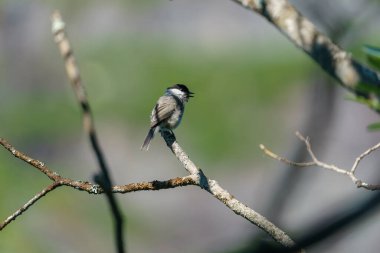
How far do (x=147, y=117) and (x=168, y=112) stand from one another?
19723mm

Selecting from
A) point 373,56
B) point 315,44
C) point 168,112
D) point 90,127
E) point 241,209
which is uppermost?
point 168,112

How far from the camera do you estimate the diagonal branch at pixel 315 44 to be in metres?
3.87

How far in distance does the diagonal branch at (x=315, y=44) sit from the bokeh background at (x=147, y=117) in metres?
11.9

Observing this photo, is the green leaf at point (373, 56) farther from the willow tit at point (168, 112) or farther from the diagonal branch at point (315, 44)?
the willow tit at point (168, 112)

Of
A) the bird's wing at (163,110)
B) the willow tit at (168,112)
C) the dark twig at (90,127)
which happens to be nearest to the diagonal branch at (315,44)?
the dark twig at (90,127)

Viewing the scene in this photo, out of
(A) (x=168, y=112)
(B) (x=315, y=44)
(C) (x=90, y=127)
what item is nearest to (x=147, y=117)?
(A) (x=168, y=112)

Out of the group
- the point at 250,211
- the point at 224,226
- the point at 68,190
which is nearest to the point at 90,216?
the point at 68,190

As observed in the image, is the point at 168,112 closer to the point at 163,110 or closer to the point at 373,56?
the point at 163,110

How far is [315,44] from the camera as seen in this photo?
409 centimetres

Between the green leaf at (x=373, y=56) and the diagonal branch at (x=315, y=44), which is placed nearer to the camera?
the green leaf at (x=373, y=56)

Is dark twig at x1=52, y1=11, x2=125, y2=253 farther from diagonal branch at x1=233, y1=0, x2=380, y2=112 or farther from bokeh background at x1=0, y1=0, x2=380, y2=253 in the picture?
bokeh background at x1=0, y1=0, x2=380, y2=253

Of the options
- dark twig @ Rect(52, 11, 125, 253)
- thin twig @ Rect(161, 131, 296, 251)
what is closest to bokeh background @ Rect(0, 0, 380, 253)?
thin twig @ Rect(161, 131, 296, 251)

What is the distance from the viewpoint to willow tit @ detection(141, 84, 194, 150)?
957cm

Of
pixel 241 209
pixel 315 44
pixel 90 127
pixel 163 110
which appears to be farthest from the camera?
pixel 163 110
